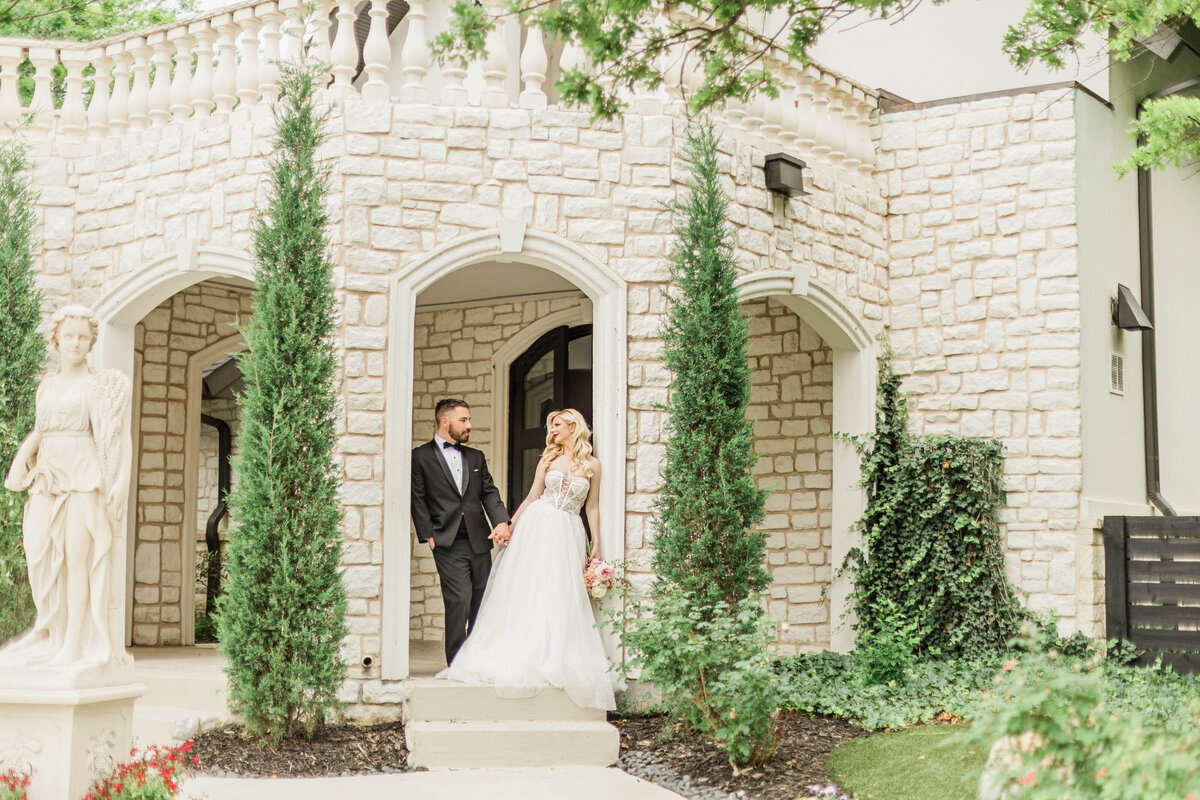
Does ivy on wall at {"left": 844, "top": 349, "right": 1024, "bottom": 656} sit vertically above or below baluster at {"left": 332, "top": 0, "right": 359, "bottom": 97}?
below

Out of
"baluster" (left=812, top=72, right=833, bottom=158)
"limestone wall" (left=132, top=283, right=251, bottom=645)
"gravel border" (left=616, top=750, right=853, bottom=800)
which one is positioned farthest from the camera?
"limestone wall" (left=132, top=283, right=251, bottom=645)

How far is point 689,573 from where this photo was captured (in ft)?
26.4

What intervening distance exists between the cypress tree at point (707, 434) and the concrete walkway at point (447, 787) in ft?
5.35

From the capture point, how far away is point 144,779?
17.1 ft

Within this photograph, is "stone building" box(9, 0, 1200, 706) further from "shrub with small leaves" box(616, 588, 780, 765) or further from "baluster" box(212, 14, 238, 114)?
"shrub with small leaves" box(616, 588, 780, 765)

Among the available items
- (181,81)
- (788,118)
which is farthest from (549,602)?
(181,81)

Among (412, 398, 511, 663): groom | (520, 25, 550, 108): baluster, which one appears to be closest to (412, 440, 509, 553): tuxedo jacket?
(412, 398, 511, 663): groom

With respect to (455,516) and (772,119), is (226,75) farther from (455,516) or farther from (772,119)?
(772,119)

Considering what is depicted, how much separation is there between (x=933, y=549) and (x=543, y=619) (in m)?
3.50

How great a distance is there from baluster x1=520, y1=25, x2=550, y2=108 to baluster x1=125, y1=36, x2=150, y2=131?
273cm

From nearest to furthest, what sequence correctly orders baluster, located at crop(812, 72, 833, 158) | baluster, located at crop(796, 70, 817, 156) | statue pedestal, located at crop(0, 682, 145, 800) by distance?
statue pedestal, located at crop(0, 682, 145, 800)
baluster, located at crop(796, 70, 817, 156)
baluster, located at crop(812, 72, 833, 158)

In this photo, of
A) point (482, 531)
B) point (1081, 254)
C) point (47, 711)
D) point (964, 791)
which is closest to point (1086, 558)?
point (1081, 254)

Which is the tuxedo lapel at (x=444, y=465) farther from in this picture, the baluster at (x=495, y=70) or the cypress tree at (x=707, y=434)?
the baluster at (x=495, y=70)

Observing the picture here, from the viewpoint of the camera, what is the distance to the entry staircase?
23.4ft
